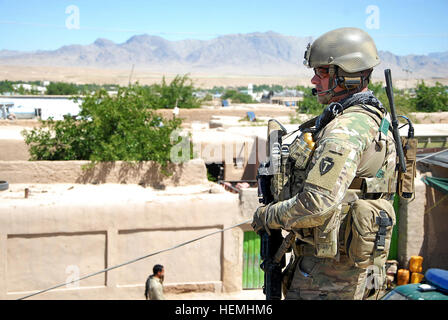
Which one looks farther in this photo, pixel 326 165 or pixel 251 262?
pixel 251 262

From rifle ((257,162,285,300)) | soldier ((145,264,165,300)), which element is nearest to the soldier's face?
rifle ((257,162,285,300))

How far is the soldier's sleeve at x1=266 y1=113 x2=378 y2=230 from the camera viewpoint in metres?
2.32

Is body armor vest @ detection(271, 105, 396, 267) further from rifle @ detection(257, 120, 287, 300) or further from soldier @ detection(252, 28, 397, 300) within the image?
rifle @ detection(257, 120, 287, 300)

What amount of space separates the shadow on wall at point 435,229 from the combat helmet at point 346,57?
7877 mm

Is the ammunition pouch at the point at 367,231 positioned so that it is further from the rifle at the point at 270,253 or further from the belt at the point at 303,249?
the rifle at the point at 270,253

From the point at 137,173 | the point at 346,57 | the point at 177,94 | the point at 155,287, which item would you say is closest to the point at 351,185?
the point at 346,57

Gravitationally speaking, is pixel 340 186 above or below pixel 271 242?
above

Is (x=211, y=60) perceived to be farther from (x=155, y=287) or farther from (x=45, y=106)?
(x=155, y=287)

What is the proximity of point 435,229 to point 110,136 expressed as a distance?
23.8 feet

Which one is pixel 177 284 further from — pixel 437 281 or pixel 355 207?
pixel 355 207

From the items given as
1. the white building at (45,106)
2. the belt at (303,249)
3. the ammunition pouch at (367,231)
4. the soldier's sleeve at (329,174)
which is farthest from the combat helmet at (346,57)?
the white building at (45,106)

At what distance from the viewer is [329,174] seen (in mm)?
2314

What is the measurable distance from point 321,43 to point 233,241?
7140 millimetres

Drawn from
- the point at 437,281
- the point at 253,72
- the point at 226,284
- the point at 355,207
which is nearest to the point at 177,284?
the point at 226,284
